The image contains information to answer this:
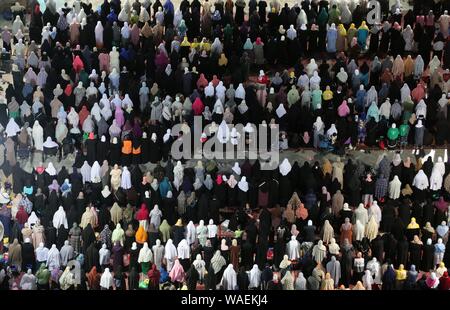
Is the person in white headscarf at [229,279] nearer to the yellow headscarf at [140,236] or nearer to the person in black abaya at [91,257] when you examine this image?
the yellow headscarf at [140,236]

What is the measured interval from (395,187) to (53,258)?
9.34 m

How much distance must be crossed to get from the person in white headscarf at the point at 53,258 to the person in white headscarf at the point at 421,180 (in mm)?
9838

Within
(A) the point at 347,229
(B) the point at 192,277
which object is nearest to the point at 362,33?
(A) the point at 347,229

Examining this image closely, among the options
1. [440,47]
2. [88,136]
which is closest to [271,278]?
[88,136]

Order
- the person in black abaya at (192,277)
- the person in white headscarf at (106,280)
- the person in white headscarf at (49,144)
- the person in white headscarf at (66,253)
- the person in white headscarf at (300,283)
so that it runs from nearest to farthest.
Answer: the person in white headscarf at (300,283), the person in white headscarf at (106,280), the person in black abaya at (192,277), the person in white headscarf at (66,253), the person in white headscarf at (49,144)

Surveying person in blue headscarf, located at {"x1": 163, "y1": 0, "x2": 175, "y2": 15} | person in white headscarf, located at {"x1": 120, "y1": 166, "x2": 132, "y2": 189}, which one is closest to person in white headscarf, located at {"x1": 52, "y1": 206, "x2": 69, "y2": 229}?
person in white headscarf, located at {"x1": 120, "y1": 166, "x2": 132, "y2": 189}

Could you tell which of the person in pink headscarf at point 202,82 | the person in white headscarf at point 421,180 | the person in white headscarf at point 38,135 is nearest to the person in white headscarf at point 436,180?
the person in white headscarf at point 421,180

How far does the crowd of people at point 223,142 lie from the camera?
2955cm

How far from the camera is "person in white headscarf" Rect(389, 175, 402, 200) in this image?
31.8m

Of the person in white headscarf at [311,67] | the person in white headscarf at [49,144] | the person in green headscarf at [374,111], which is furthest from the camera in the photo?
the person in white headscarf at [311,67]

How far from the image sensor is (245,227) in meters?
30.8

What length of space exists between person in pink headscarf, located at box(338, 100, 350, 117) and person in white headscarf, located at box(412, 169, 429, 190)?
3565 mm

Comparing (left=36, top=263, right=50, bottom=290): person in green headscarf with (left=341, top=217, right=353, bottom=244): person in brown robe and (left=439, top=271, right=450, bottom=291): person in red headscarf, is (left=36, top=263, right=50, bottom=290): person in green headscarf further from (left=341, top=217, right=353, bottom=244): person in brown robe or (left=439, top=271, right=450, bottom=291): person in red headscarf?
(left=439, top=271, right=450, bottom=291): person in red headscarf

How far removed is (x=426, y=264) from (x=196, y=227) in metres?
5.91
